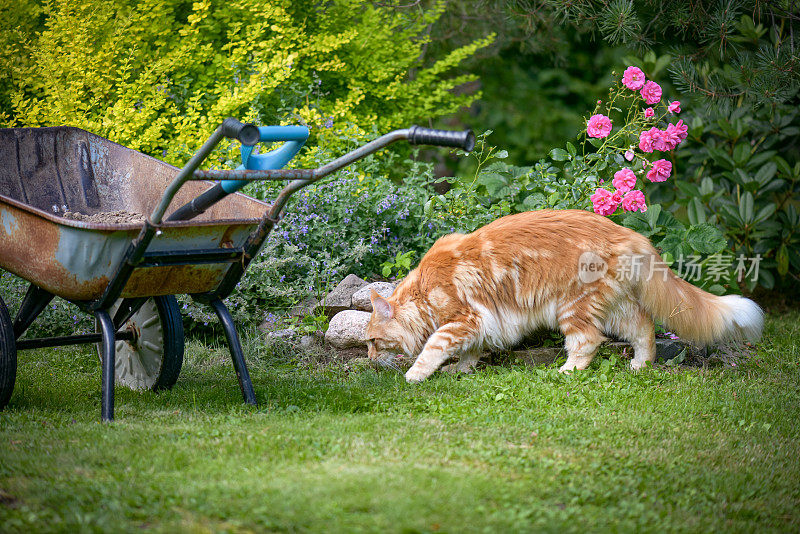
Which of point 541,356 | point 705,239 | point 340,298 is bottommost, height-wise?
→ point 541,356

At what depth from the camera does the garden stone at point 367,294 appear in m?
4.91

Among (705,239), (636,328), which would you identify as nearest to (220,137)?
(636,328)

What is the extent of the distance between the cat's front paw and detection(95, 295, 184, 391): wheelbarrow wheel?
121 centimetres

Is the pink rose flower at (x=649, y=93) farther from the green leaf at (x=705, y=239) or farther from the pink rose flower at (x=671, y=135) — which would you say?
the green leaf at (x=705, y=239)

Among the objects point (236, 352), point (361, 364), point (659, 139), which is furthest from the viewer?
point (659, 139)

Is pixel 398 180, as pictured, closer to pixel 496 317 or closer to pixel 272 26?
pixel 272 26

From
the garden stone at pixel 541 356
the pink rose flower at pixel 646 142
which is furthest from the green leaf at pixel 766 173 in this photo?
the garden stone at pixel 541 356

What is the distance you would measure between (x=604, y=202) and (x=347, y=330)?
5.78 feet

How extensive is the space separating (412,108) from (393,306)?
2777mm

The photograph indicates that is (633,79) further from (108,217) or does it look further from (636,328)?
(108,217)

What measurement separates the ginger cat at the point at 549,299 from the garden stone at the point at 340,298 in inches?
23.9

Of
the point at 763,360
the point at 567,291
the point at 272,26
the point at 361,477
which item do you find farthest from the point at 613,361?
the point at 272,26

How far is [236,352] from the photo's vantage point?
3689 millimetres

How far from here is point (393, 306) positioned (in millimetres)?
4441
